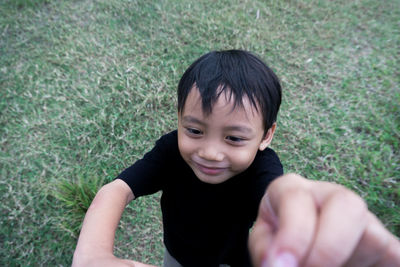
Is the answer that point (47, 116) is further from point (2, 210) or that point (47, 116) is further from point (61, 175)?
point (2, 210)

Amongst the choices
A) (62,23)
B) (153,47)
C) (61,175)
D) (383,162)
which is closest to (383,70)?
(383,162)

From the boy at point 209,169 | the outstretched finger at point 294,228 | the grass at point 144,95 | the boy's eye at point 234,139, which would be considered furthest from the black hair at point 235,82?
the grass at point 144,95

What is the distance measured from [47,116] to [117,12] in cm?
139

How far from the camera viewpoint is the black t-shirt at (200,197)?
1.07 m

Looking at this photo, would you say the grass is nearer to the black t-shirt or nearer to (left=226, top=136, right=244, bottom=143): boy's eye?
the black t-shirt

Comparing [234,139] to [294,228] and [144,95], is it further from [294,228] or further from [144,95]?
[144,95]

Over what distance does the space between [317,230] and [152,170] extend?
78cm

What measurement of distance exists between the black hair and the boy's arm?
37 centimetres

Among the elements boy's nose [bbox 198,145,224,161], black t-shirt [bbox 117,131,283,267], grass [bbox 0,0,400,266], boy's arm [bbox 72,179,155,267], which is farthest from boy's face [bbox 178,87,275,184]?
grass [bbox 0,0,400,266]

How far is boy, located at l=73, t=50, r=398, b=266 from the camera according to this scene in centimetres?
90

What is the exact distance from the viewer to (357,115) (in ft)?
7.88

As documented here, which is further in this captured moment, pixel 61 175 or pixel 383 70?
pixel 383 70

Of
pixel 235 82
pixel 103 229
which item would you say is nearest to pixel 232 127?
pixel 235 82

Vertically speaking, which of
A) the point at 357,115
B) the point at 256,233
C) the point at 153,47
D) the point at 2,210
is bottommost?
the point at 2,210
